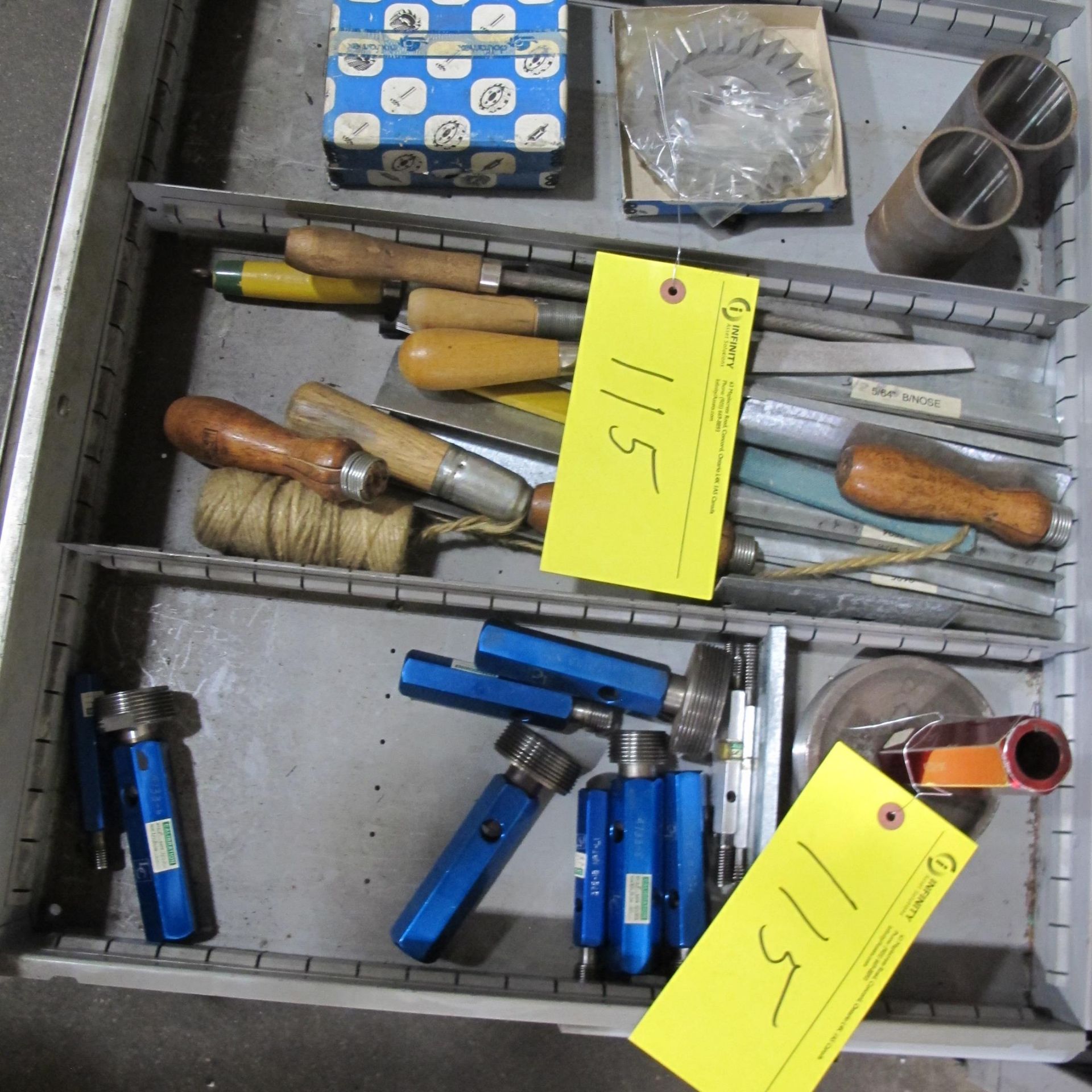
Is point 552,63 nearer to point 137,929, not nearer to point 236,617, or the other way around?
point 236,617

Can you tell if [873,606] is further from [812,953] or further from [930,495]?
[812,953]

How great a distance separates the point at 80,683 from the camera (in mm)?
700

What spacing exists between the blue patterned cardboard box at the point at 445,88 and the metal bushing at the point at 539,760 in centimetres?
49

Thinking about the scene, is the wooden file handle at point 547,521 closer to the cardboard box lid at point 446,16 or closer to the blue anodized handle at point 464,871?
the blue anodized handle at point 464,871

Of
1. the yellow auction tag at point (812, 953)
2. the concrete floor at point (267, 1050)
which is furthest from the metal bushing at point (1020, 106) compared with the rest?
the concrete floor at point (267, 1050)

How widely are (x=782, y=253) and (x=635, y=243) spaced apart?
0.17 m

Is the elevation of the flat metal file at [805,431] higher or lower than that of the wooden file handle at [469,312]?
lower

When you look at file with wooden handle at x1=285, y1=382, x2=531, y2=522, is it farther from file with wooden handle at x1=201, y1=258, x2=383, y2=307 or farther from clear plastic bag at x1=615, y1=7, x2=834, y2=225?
clear plastic bag at x1=615, y1=7, x2=834, y2=225

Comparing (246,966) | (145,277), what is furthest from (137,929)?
(145,277)

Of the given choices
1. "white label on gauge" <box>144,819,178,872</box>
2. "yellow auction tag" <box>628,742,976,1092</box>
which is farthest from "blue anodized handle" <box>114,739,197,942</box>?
"yellow auction tag" <box>628,742,976,1092</box>

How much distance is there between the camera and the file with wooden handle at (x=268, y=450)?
2.16 ft

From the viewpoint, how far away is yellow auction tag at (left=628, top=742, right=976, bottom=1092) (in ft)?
2.08

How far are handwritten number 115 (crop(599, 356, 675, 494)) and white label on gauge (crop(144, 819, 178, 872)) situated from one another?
48 cm

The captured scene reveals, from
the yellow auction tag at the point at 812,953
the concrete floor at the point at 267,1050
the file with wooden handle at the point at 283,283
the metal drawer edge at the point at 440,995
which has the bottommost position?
the concrete floor at the point at 267,1050
